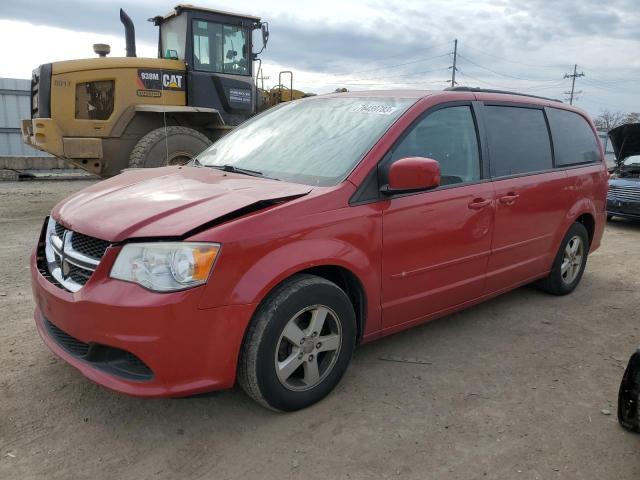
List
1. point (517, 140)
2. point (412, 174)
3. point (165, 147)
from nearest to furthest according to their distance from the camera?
point (412, 174) < point (517, 140) < point (165, 147)

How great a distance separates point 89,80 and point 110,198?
21.1ft

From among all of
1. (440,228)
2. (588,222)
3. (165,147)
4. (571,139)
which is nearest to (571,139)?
(571,139)

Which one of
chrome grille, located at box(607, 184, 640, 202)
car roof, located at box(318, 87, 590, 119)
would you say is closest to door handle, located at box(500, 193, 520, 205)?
car roof, located at box(318, 87, 590, 119)

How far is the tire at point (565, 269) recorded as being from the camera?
180 inches

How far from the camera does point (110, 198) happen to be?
2.82 m

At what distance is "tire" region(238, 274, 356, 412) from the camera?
2.50m

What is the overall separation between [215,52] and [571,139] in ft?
20.5

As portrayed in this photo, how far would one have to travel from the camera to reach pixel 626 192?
8.98 m

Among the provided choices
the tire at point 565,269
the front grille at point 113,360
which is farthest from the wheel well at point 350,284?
the tire at point 565,269

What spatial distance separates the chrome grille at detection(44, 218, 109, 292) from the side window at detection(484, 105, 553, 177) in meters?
2.66

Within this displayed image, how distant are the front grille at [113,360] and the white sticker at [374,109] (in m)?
2.05

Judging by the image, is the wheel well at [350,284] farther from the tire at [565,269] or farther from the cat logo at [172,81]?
the cat logo at [172,81]

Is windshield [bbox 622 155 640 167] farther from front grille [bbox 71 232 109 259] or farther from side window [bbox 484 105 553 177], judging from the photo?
front grille [bbox 71 232 109 259]

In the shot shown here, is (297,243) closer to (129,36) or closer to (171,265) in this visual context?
(171,265)
